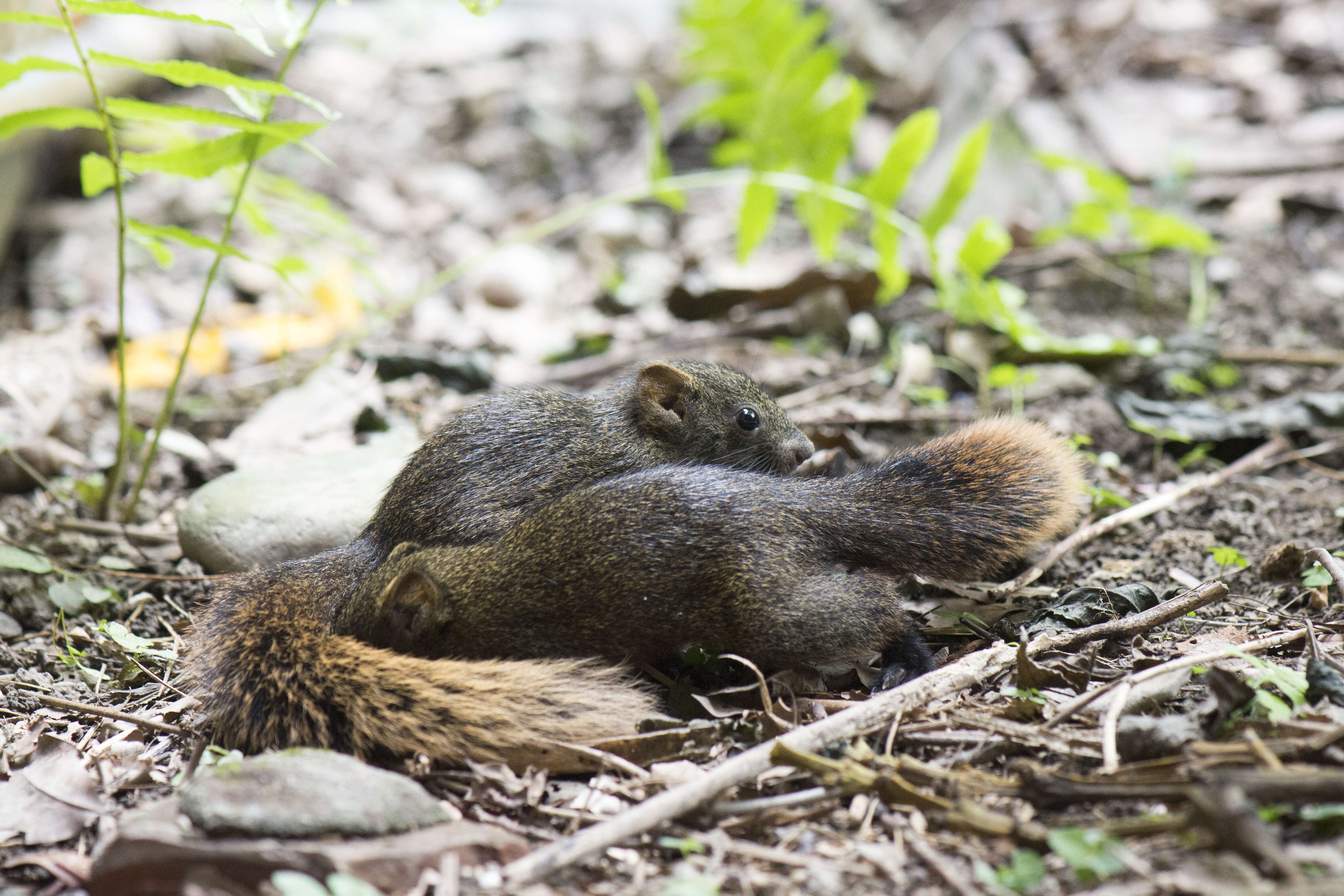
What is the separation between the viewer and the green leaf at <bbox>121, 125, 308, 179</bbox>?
13.1 ft

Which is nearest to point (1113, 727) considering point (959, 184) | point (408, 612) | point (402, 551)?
point (408, 612)

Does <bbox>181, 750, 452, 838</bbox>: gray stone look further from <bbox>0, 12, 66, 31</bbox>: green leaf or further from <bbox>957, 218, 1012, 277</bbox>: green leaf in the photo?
<bbox>957, 218, 1012, 277</bbox>: green leaf

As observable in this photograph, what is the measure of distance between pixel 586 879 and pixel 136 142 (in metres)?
6.20

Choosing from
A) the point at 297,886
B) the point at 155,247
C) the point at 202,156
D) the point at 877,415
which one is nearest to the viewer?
the point at 297,886

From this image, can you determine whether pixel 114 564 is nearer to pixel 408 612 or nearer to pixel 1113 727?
pixel 408 612

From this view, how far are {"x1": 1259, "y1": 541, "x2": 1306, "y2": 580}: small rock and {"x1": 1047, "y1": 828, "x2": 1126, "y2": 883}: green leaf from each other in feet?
6.08

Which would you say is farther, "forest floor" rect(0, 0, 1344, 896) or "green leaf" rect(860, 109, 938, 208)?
"green leaf" rect(860, 109, 938, 208)

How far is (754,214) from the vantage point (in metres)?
6.36

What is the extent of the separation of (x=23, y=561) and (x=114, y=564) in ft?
1.19

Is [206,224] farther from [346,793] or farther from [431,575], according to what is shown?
[346,793]

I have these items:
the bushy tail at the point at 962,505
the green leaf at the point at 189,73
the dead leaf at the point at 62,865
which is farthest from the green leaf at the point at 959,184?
the dead leaf at the point at 62,865

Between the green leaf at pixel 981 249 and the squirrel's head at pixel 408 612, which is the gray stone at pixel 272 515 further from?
the green leaf at pixel 981 249

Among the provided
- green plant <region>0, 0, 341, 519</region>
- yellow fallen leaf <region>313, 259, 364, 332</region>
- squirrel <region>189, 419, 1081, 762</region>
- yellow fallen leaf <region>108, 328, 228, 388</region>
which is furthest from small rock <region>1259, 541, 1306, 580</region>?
yellow fallen leaf <region>108, 328, 228, 388</region>

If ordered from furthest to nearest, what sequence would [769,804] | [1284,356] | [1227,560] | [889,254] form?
1. [889,254]
2. [1284,356]
3. [1227,560]
4. [769,804]
